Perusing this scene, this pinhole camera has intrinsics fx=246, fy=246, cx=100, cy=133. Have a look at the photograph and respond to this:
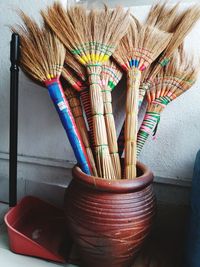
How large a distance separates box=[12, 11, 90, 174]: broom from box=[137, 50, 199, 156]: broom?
Result: 24 cm

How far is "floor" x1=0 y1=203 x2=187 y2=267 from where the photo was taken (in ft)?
2.92

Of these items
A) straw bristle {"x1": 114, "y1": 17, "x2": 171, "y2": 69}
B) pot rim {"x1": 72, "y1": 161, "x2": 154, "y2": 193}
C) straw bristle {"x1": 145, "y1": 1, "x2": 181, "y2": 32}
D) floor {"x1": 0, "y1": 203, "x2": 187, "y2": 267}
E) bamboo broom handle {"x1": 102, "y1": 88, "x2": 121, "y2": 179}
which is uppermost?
straw bristle {"x1": 145, "y1": 1, "x2": 181, "y2": 32}

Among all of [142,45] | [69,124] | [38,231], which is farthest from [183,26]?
[38,231]

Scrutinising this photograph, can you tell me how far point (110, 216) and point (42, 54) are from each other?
0.58m

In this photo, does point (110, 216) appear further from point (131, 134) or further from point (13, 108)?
point (13, 108)

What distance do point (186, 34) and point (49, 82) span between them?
0.52 metres

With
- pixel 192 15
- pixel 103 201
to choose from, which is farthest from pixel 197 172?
pixel 192 15

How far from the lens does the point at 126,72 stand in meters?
0.91

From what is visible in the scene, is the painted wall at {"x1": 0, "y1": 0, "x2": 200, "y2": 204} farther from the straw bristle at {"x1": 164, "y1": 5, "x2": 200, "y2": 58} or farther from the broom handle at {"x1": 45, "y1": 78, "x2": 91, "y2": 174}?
the broom handle at {"x1": 45, "y1": 78, "x2": 91, "y2": 174}

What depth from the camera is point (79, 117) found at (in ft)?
2.98

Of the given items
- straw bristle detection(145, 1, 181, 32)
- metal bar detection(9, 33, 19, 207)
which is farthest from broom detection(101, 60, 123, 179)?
metal bar detection(9, 33, 19, 207)

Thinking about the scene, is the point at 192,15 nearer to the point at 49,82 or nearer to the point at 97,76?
the point at 97,76

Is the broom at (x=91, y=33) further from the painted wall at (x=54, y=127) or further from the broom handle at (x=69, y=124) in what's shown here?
the painted wall at (x=54, y=127)

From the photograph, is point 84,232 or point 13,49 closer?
point 84,232
